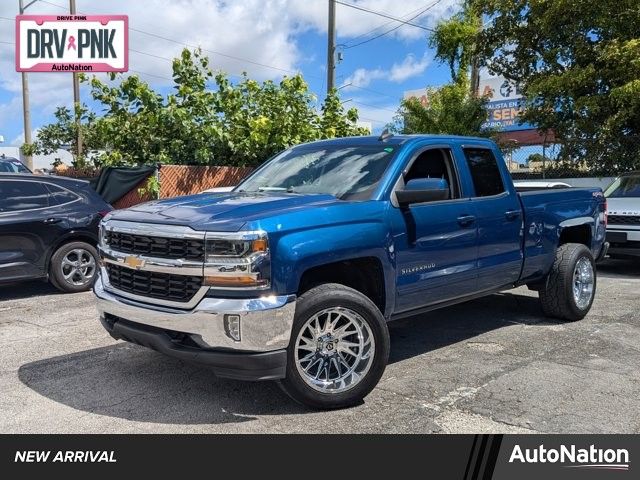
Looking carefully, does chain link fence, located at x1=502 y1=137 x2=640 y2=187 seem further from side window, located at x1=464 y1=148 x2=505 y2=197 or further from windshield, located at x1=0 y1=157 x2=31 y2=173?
windshield, located at x1=0 y1=157 x2=31 y2=173

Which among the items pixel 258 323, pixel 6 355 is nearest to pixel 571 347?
pixel 258 323

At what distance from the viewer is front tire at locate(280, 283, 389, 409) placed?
4.03 metres

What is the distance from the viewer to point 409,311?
4.90 m

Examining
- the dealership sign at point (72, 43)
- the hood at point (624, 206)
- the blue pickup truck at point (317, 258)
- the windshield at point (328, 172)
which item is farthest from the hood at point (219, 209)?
the dealership sign at point (72, 43)

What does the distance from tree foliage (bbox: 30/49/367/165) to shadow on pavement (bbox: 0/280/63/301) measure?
16.8 ft

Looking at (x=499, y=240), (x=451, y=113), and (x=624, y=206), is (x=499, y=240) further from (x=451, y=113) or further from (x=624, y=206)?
(x=451, y=113)

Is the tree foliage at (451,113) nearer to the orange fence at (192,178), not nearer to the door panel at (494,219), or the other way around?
the orange fence at (192,178)

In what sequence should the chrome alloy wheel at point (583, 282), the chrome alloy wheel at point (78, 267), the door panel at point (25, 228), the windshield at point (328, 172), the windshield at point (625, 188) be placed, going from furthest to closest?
the windshield at point (625, 188) < the chrome alloy wheel at point (78, 267) < the door panel at point (25, 228) < the chrome alloy wheel at point (583, 282) < the windshield at point (328, 172)

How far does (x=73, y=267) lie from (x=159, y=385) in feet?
14.2

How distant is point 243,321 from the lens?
378cm

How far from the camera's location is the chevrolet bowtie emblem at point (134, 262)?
13.8 ft

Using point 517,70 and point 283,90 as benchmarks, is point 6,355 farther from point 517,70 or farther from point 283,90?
point 517,70

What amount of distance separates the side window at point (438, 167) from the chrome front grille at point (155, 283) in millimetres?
2187

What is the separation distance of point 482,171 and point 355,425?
288cm
